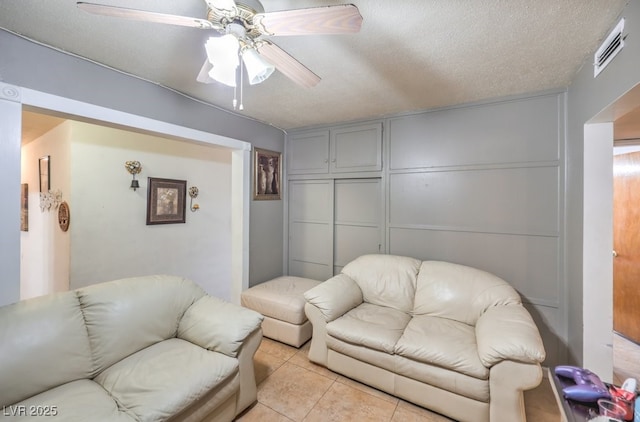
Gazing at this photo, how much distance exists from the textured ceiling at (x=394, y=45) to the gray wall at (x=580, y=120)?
132 millimetres

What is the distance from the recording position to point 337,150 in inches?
128

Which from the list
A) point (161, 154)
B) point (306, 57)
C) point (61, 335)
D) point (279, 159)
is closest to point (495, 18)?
point (306, 57)

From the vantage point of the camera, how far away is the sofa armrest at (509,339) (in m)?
1.47

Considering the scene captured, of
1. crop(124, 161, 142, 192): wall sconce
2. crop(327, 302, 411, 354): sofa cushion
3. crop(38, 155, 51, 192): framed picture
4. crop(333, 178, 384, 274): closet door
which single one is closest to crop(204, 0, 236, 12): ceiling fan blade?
crop(327, 302, 411, 354): sofa cushion

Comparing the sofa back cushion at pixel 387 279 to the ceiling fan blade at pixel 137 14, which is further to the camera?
the sofa back cushion at pixel 387 279

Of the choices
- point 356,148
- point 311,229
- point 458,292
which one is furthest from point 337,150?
point 458,292

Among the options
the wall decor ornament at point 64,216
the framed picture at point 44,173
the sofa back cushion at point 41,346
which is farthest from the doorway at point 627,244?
the framed picture at point 44,173

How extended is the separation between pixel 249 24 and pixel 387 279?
232 centimetres

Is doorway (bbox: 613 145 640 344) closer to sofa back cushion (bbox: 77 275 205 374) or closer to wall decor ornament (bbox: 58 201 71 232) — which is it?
sofa back cushion (bbox: 77 275 205 374)

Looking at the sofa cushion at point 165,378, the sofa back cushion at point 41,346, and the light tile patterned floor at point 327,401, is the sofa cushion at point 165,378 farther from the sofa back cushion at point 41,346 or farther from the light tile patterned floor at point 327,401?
the light tile patterned floor at point 327,401

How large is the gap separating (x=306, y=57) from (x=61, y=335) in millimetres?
2244

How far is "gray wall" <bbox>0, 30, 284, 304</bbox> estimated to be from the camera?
153cm

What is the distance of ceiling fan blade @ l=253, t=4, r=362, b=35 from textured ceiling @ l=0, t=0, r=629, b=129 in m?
0.34

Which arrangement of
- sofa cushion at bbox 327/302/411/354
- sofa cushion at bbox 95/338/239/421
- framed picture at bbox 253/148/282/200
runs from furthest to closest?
framed picture at bbox 253/148/282/200 → sofa cushion at bbox 327/302/411/354 → sofa cushion at bbox 95/338/239/421
